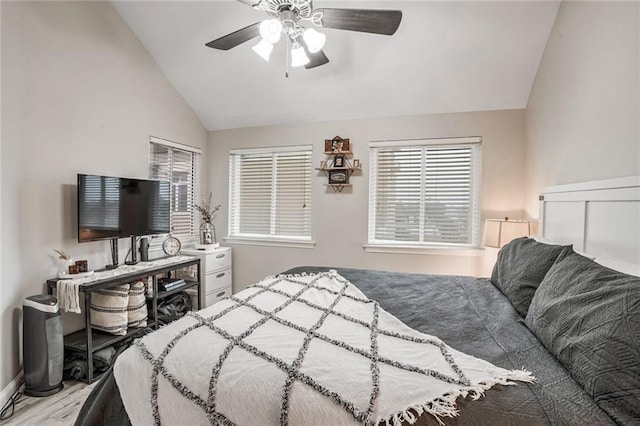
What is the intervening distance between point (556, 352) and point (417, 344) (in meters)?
0.47

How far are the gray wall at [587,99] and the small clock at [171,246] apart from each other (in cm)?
364

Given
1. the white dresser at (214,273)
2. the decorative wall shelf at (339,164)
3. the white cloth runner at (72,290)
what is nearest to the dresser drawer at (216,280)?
the white dresser at (214,273)

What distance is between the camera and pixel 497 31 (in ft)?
8.47

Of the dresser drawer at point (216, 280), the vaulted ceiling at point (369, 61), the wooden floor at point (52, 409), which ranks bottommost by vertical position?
the wooden floor at point (52, 409)

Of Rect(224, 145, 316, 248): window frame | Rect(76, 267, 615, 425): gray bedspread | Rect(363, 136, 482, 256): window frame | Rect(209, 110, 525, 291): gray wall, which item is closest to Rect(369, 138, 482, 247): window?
Rect(363, 136, 482, 256): window frame

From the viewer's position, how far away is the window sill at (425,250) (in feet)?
10.5

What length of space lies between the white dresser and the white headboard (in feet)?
10.9

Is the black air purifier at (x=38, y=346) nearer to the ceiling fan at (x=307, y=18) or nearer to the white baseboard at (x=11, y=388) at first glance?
→ the white baseboard at (x=11, y=388)

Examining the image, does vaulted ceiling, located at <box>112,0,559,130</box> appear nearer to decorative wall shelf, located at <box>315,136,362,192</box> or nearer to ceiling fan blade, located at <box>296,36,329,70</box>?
decorative wall shelf, located at <box>315,136,362,192</box>

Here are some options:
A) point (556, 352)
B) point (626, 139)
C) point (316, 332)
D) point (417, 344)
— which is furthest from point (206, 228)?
point (626, 139)

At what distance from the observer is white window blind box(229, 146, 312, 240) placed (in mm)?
3830

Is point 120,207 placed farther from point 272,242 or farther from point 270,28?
point 270,28

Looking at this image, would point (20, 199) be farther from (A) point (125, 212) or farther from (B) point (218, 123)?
(B) point (218, 123)

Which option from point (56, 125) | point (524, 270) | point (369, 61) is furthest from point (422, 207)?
point (56, 125)
